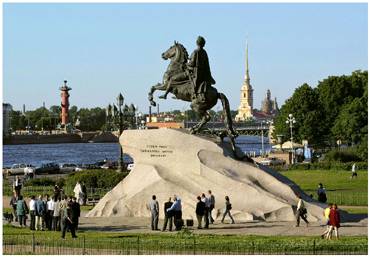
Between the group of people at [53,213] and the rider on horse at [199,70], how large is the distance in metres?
5.82

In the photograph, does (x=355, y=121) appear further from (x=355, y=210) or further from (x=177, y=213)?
(x=177, y=213)

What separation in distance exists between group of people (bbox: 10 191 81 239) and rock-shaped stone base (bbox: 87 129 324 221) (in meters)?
2.76

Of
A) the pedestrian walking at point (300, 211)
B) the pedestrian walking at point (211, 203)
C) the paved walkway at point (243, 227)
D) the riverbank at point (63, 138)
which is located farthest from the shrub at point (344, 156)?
the riverbank at point (63, 138)

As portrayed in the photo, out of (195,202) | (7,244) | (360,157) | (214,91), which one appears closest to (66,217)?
(7,244)

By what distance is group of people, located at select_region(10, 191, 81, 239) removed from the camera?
910 inches

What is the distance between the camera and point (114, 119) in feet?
176

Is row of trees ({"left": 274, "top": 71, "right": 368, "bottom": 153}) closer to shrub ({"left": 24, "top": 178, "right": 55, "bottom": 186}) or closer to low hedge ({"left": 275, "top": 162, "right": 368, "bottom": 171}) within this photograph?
low hedge ({"left": 275, "top": 162, "right": 368, "bottom": 171})

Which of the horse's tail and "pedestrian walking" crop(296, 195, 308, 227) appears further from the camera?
the horse's tail

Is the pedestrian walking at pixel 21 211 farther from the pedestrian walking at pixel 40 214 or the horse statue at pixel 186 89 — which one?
the horse statue at pixel 186 89

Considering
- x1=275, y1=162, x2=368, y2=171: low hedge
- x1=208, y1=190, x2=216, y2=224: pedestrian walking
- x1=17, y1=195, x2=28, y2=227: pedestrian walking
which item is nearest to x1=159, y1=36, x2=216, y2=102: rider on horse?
x1=208, y1=190, x2=216, y2=224: pedestrian walking

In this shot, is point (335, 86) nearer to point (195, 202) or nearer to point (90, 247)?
point (195, 202)

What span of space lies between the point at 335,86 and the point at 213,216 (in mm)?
55702

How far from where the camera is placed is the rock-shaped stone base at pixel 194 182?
2653cm

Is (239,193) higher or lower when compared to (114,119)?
lower
